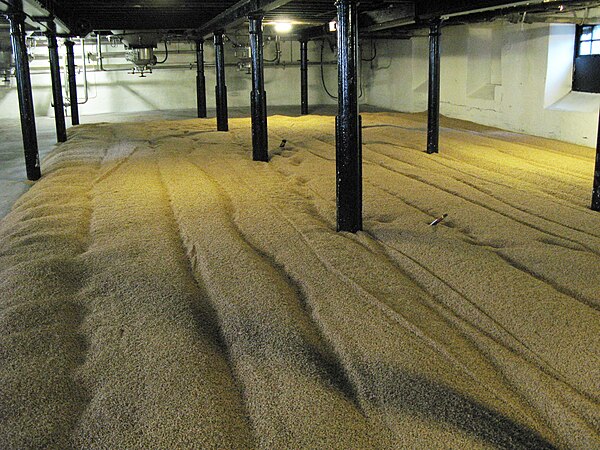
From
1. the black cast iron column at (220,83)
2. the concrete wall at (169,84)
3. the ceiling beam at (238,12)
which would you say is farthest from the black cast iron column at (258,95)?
the concrete wall at (169,84)

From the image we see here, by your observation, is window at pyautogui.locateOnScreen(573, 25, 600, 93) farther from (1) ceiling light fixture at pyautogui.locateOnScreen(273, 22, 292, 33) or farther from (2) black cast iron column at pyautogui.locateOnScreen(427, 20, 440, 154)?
(1) ceiling light fixture at pyautogui.locateOnScreen(273, 22, 292, 33)

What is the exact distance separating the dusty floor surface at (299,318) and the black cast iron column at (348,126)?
17 centimetres

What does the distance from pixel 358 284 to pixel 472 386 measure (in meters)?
0.99

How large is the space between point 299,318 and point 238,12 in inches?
227

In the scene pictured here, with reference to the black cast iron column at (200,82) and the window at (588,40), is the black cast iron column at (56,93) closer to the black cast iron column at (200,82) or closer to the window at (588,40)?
the black cast iron column at (200,82)

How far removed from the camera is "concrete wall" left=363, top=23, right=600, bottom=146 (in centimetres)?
838

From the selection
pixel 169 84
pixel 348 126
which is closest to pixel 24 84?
pixel 348 126

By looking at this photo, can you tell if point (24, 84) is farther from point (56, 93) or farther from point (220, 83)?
point (220, 83)

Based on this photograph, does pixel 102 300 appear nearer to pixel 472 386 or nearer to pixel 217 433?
pixel 217 433

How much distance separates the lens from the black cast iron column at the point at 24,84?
599 centimetres

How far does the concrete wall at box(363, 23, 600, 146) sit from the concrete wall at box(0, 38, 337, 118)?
12.3 feet

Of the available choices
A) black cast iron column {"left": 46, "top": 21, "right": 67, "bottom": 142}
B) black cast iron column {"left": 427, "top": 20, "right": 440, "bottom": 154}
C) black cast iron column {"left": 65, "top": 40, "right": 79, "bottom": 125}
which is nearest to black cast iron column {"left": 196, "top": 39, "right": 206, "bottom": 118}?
black cast iron column {"left": 65, "top": 40, "right": 79, "bottom": 125}

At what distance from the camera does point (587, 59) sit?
8141mm

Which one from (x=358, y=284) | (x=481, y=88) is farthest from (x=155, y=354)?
(x=481, y=88)
